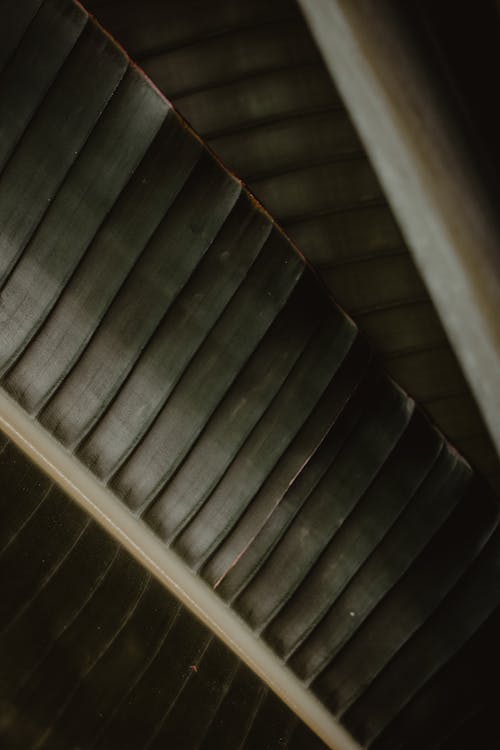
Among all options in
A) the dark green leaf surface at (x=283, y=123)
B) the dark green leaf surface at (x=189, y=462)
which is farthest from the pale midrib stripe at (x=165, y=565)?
the dark green leaf surface at (x=283, y=123)

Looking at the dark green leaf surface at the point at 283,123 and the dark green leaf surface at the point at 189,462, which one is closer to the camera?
the dark green leaf surface at the point at 189,462

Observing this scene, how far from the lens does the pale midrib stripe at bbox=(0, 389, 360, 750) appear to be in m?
1.32

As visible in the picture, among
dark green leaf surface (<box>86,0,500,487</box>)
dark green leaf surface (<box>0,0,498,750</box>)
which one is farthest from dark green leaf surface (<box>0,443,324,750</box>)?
dark green leaf surface (<box>86,0,500,487</box>)

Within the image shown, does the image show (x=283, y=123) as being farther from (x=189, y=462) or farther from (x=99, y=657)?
(x=99, y=657)

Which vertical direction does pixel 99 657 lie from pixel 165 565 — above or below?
below

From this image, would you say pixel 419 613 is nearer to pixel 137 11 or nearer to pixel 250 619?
pixel 250 619

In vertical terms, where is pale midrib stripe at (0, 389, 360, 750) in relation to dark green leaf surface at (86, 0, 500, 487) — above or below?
below

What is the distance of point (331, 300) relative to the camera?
1366 mm

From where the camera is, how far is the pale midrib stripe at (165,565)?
4.33 feet

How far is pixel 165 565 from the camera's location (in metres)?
1.38

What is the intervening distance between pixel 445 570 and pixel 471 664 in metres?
0.20

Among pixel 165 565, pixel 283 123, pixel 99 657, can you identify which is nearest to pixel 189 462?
pixel 165 565

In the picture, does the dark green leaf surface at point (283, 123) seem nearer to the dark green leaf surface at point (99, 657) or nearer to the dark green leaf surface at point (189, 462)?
the dark green leaf surface at point (189, 462)

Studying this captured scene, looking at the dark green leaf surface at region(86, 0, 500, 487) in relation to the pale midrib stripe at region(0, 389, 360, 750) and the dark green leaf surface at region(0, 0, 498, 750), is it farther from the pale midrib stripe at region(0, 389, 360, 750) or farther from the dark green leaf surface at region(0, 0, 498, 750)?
the pale midrib stripe at region(0, 389, 360, 750)
